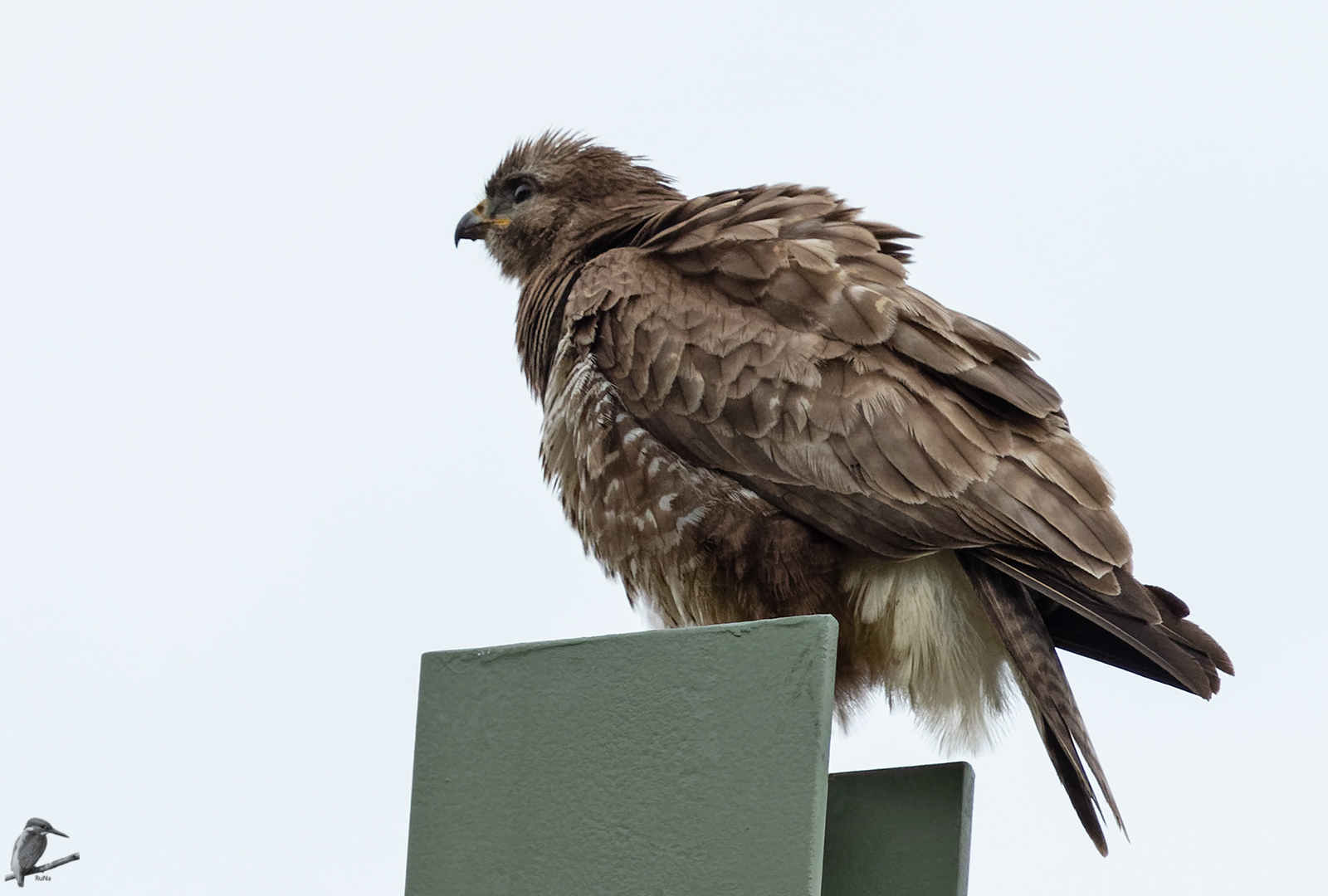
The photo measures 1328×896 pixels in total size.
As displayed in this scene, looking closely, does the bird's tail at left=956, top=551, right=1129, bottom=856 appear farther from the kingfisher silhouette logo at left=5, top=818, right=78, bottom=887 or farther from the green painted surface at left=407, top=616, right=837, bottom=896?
the kingfisher silhouette logo at left=5, top=818, right=78, bottom=887

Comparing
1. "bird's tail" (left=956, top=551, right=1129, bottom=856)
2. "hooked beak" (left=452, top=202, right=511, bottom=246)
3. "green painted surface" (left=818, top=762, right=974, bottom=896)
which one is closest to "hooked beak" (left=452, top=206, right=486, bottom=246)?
"hooked beak" (left=452, top=202, right=511, bottom=246)

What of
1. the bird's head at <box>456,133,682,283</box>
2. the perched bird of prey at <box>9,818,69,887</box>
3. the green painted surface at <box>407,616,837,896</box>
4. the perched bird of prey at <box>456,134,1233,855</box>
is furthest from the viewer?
the bird's head at <box>456,133,682,283</box>

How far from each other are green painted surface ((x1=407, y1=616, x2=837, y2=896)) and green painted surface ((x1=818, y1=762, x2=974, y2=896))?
0.63 metres

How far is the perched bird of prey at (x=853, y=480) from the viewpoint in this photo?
13.0 ft

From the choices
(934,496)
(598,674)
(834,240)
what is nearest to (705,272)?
(834,240)

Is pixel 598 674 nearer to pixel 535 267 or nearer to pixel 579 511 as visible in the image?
pixel 579 511

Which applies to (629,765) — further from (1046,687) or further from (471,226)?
(471,226)

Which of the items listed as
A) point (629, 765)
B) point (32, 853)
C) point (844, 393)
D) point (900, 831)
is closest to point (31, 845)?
point (32, 853)

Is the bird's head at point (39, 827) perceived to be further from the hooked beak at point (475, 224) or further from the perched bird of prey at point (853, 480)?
the hooked beak at point (475, 224)

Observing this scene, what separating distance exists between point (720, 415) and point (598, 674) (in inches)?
59.4

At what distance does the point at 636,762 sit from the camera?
2830mm

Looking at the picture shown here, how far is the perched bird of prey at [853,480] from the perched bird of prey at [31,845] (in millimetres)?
1812

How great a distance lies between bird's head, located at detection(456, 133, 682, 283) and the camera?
5.88 metres

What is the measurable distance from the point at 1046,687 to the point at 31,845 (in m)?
2.35
